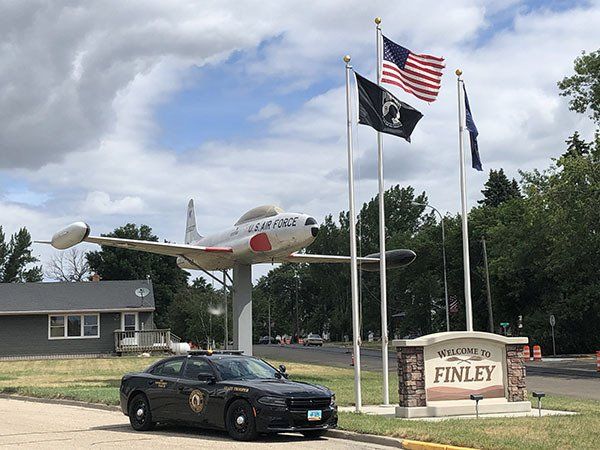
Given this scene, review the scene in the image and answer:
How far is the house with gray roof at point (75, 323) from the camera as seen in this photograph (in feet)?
157

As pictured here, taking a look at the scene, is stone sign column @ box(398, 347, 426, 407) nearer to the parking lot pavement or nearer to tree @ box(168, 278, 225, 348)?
the parking lot pavement

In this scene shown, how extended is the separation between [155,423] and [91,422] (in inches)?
69.5

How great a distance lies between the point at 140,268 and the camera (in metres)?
95.1

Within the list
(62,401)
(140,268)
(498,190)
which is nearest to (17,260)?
(140,268)

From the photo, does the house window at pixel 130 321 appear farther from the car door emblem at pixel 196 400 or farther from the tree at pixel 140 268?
the tree at pixel 140 268

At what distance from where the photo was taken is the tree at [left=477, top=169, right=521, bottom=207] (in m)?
86.6

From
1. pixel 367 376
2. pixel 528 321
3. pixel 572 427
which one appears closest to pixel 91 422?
pixel 572 427

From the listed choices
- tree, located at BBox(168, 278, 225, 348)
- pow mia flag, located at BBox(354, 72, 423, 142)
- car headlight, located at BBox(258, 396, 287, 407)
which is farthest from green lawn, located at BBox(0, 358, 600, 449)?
tree, located at BBox(168, 278, 225, 348)

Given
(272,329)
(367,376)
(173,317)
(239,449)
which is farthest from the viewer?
(272,329)

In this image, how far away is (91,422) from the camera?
15.8 m

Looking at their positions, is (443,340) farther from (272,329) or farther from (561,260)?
(272,329)

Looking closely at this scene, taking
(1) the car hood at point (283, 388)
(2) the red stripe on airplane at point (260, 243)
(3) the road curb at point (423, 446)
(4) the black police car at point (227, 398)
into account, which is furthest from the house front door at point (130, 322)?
(3) the road curb at point (423, 446)

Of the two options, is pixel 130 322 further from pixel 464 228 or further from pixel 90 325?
pixel 464 228

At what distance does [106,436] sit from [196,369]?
183cm
